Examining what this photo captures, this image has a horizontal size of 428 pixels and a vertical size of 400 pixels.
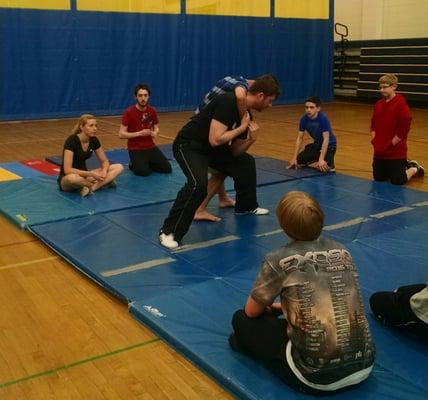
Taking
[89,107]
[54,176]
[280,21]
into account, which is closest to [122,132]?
[54,176]

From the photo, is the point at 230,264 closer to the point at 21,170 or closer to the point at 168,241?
the point at 168,241

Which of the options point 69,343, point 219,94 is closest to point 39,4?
point 219,94

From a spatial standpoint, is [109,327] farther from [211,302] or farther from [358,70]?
[358,70]

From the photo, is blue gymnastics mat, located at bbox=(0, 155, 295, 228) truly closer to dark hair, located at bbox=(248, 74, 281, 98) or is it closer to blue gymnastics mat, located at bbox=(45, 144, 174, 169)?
blue gymnastics mat, located at bbox=(45, 144, 174, 169)

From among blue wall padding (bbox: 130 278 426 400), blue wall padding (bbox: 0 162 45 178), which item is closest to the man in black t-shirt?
blue wall padding (bbox: 130 278 426 400)

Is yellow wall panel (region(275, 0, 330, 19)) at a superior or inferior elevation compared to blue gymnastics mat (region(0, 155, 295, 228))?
superior

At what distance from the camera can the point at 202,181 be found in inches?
167

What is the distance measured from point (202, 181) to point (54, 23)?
9277mm

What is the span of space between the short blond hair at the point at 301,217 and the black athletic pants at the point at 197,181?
1.96 metres

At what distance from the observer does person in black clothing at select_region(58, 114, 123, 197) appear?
550 centimetres

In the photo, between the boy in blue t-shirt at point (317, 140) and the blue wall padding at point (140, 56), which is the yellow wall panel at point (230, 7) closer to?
the blue wall padding at point (140, 56)

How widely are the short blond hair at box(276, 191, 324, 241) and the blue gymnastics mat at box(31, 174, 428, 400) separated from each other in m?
0.69

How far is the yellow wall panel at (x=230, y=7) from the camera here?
13.8m

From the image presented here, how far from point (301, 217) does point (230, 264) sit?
1636 mm
